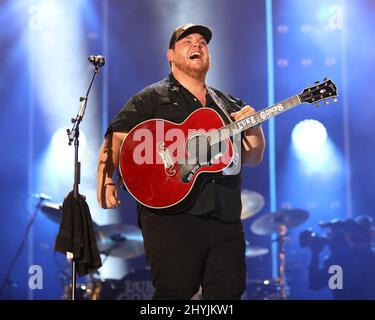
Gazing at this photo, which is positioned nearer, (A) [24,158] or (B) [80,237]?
(B) [80,237]

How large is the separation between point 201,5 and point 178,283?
407cm

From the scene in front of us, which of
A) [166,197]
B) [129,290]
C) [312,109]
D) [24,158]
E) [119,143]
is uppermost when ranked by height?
[312,109]

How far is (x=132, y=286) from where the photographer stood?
20.1 feet

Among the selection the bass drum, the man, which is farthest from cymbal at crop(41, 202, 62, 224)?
the man

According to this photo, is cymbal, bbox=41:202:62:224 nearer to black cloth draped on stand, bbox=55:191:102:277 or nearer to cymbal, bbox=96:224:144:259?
cymbal, bbox=96:224:144:259

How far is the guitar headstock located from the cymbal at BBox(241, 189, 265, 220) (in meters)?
2.40

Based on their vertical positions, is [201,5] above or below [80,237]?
above

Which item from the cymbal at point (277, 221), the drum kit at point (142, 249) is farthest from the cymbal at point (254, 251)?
the cymbal at point (277, 221)

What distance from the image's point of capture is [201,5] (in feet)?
21.6

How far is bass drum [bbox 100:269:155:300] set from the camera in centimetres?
607

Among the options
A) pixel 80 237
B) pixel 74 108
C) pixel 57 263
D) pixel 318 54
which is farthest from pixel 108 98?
pixel 80 237

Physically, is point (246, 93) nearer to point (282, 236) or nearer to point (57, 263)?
point (282, 236)

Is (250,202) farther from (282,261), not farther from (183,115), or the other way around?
(183,115)

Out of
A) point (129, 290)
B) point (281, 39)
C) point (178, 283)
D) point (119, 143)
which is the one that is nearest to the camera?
point (178, 283)
